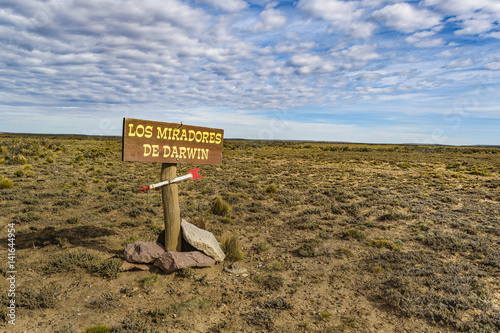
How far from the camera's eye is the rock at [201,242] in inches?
276

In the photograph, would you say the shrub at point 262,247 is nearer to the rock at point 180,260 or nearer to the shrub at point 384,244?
the rock at point 180,260

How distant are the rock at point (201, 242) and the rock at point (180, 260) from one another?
141 millimetres

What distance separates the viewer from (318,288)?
6180 millimetres

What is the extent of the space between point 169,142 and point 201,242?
8.49 ft

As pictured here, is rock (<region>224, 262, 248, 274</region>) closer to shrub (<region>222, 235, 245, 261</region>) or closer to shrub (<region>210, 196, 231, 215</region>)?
shrub (<region>222, 235, 245, 261</region>)

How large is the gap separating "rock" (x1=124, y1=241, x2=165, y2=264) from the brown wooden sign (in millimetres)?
2151

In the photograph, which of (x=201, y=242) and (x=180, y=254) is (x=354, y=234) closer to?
(x=201, y=242)

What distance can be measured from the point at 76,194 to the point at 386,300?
1378 centimetres

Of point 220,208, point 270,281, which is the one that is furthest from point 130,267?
point 220,208

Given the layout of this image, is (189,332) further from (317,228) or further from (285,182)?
(285,182)

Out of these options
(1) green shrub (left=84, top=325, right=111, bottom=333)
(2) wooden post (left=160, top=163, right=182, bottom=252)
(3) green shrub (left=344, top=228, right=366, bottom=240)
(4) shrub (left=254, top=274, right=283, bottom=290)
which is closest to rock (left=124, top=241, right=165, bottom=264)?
(2) wooden post (left=160, top=163, right=182, bottom=252)

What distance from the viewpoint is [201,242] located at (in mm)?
7062

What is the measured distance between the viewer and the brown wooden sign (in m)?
6.03

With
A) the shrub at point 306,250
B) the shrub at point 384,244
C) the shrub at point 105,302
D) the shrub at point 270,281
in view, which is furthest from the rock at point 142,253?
the shrub at point 384,244
